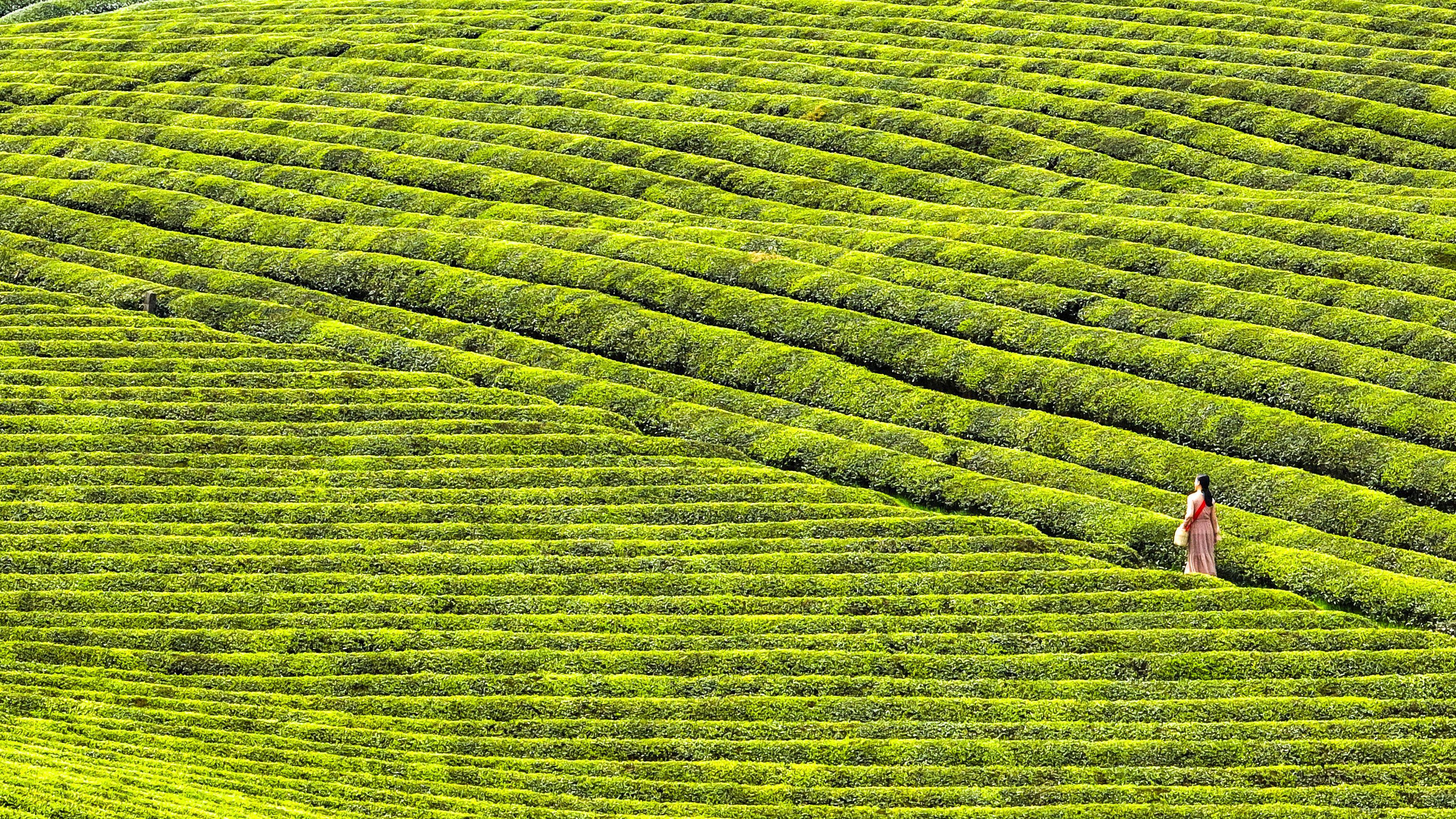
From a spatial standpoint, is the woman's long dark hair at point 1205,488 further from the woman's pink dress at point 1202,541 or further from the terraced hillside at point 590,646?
the terraced hillside at point 590,646

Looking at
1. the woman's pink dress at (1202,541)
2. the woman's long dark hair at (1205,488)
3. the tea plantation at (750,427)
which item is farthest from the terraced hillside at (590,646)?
the woman's long dark hair at (1205,488)

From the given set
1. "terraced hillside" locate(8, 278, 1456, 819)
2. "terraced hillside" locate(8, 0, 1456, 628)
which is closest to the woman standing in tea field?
"terraced hillside" locate(8, 278, 1456, 819)

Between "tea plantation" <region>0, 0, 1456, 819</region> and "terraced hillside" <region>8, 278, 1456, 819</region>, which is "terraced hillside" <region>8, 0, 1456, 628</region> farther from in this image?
"terraced hillside" <region>8, 278, 1456, 819</region>

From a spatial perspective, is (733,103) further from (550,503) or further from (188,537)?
(188,537)

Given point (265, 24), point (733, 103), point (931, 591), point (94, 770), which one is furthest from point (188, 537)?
point (265, 24)

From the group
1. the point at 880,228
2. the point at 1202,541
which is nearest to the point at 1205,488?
the point at 1202,541

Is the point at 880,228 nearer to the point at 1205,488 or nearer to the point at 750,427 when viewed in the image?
the point at 750,427

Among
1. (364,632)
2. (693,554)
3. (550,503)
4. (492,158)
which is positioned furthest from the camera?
(492,158)
